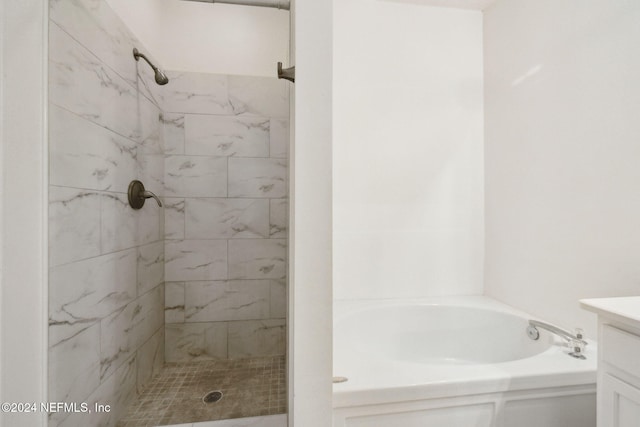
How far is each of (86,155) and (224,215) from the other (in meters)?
0.76

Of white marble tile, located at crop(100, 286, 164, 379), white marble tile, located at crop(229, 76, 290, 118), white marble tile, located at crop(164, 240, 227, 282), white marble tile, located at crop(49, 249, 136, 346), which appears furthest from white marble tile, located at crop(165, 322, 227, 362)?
white marble tile, located at crop(229, 76, 290, 118)

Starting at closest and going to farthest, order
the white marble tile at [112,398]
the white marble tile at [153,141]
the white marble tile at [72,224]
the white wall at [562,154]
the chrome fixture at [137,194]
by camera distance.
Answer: the white marble tile at [72,224] → the white marble tile at [112,398] → the white wall at [562,154] → the chrome fixture at [137,194] → the white marble tile at [153,141]

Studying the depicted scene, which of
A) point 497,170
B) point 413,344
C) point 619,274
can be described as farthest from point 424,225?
point 619,274

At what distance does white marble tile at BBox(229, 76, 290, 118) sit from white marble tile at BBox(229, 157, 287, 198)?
285 millimetres

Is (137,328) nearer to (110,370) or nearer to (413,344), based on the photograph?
(110,370)

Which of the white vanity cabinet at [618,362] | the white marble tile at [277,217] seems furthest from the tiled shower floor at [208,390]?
the white vanity cabinet at [618,362]

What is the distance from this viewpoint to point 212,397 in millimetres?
1319

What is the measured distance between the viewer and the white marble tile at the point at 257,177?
1.70 m

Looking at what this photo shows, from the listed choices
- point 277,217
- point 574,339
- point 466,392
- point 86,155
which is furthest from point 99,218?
point 574,339

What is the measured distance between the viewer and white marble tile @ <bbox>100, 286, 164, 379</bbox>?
3.71ft

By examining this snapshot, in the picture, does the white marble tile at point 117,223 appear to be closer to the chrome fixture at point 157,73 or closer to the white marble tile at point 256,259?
the white marble tile at point 256,259

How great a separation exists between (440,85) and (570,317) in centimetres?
142

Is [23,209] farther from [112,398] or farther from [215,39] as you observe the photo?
[215,39]

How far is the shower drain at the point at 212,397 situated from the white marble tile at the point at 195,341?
297mm
